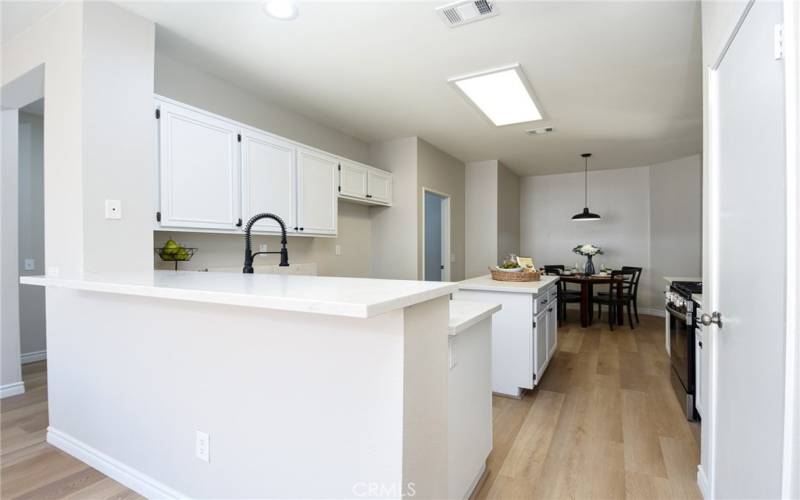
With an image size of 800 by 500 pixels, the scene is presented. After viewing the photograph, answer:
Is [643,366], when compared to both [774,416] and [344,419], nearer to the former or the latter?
[774,416]

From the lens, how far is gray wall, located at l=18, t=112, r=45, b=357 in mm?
3879

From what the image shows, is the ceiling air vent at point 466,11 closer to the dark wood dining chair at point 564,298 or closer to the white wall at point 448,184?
the white wall at point 448,184

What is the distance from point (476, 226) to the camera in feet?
20.6

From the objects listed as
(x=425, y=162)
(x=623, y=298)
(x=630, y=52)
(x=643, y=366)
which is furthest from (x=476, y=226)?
(x=630, y=52)

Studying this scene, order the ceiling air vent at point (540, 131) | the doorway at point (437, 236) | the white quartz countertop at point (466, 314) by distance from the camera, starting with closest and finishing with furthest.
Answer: the white quartz countertop at point (466, 314) < the ceiling air vent at point (540, 131) < the doorway at point (437, 236)

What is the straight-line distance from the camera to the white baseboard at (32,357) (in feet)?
12.7

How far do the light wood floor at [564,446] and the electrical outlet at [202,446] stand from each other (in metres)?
0.51

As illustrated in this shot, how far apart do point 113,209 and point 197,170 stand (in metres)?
0.54

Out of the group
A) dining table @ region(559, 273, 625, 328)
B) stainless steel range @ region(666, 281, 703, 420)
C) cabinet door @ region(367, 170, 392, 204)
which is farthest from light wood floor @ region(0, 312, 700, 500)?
cabinet door @ region(367, 170, 392, 204)

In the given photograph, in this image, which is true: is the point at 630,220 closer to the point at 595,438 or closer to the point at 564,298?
the point at 564,298

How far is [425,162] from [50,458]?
4.34 metres

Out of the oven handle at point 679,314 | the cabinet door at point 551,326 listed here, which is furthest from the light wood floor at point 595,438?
the oven handle at point 679,314

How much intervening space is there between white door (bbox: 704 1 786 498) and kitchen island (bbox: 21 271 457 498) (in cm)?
96

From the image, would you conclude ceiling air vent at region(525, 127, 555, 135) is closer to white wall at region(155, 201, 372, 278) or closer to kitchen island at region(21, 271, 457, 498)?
white wall at region(155, 201, 372, 278)
